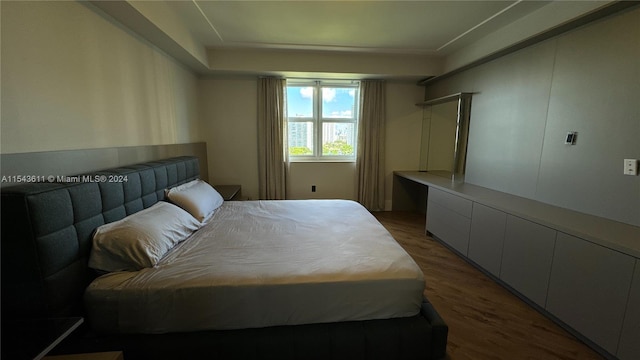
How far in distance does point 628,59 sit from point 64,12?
363 centimetres

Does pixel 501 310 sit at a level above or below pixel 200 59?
below

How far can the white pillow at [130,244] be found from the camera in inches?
53.4

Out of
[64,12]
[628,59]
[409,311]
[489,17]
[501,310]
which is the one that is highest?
[489,17]

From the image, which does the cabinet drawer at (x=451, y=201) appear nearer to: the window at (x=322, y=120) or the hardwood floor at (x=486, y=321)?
the hardwood floor at (x=486, y=321)

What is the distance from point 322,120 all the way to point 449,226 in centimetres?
251

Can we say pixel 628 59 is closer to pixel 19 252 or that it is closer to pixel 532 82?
pixel 532 82

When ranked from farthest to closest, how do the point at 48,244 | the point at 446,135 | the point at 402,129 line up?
the point at 402,129, the point at 446,135, the point at 48,244

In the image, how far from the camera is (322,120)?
4.23 m

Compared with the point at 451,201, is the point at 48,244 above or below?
above

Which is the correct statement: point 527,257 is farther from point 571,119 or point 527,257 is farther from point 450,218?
point 571,119

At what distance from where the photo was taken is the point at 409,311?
4.61 ft

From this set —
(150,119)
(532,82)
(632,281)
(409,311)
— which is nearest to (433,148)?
(532,82)

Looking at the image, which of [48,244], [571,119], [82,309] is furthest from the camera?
[571,119]

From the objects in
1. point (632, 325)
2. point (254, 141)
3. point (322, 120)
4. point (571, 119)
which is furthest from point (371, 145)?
point (632, 325)
